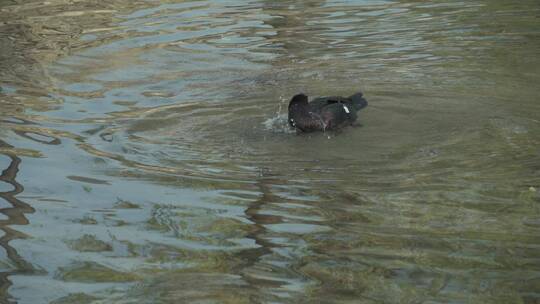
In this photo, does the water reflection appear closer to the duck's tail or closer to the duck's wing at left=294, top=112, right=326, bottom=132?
the duck's wing at left=294, top=112, right=326, bottom=132

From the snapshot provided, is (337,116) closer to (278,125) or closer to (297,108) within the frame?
(297,108)

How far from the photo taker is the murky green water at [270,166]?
20.1 ft

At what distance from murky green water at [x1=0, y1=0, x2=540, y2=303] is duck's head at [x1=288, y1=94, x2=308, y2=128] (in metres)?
0.18

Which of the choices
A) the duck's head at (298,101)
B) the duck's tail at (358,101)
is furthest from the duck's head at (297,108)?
the duck's tail at (358,101)

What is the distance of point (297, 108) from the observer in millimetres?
9820

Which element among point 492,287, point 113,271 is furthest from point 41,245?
point 492,287

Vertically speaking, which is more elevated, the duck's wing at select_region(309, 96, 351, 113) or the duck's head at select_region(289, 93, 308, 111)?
the duck's head at select_region(289, 93, 308, 111)

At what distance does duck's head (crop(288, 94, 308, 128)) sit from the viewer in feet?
32.0

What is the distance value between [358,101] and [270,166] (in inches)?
83.0

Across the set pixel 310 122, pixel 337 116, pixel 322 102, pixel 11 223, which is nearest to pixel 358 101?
pixel 322 102

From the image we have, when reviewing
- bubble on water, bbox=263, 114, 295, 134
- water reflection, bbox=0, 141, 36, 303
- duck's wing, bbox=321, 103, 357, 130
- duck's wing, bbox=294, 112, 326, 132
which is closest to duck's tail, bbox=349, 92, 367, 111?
duck's wing, bbox=321, 103, 357, 130

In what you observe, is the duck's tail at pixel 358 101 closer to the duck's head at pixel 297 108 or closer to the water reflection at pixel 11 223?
the duck's head at pixel 297 108

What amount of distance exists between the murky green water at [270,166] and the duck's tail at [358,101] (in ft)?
0.43

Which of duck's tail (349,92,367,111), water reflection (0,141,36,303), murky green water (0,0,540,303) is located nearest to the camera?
murky green water (0,0,540,303)
